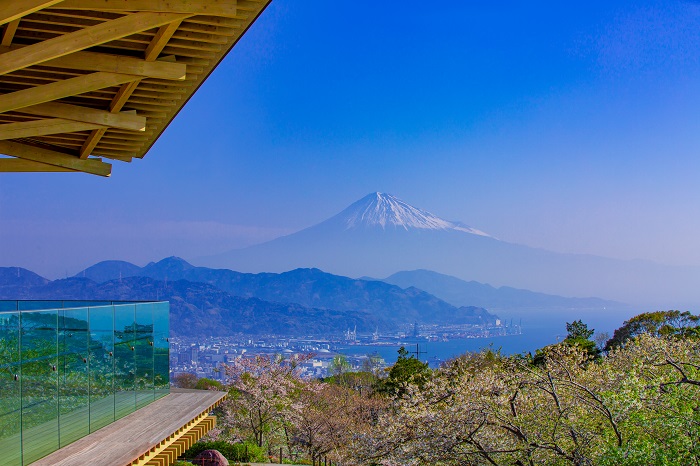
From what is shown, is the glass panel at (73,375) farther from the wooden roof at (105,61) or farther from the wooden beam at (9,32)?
the wooden beam at (9,32)

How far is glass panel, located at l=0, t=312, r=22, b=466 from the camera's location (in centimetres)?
671

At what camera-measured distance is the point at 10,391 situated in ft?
22.4

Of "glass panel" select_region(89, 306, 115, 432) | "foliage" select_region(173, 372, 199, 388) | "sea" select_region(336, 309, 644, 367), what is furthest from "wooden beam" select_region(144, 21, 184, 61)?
"foliage" select_region(173, 372, 199, 388)

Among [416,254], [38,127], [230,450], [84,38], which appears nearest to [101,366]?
[38,127]

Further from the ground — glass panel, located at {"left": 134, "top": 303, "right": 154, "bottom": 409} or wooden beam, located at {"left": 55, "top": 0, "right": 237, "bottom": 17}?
wooden beam, located at {"left": 55, "top": 0, "right": 237, "bottom": 17}

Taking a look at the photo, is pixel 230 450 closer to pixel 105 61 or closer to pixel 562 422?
pixel 562 422

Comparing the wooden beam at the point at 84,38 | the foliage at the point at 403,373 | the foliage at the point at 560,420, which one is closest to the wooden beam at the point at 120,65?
the wooden beam at the point at 84,38

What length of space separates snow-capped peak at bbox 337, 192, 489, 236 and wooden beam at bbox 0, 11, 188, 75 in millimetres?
161216

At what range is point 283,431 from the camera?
24672 millimetres

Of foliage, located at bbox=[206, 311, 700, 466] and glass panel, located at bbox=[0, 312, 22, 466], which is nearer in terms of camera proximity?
glass panel, located at bbox=[0, 312, 22, 466]

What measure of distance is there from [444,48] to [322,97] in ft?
98.6

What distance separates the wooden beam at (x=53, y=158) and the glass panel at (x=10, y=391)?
6.90 feet

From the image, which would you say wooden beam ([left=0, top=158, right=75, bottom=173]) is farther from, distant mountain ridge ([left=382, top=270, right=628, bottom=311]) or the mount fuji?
distant mountain ridge ([left=382, top=270, right=628, bottom=311])

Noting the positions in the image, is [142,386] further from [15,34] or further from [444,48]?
[444,48]
